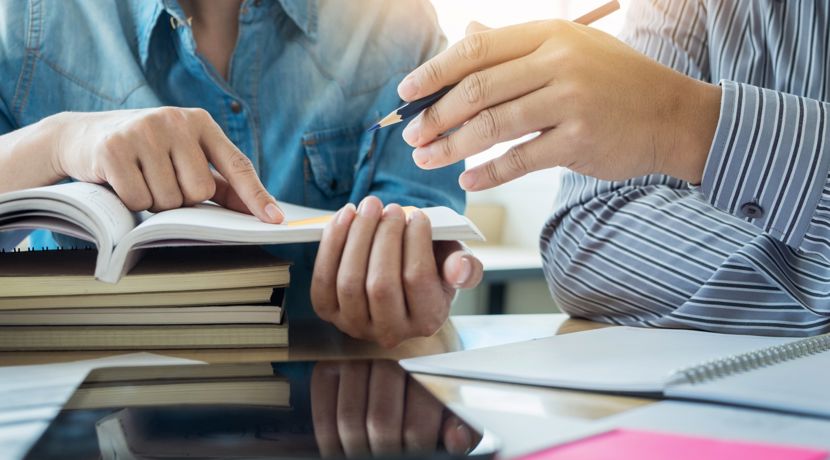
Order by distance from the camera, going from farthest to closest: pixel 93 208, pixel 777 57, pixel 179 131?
pixel 777 57, pixel 179 131, pixel 93 208

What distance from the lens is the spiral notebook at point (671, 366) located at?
1.39ft

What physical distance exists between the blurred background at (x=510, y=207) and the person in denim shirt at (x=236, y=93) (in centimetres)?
93

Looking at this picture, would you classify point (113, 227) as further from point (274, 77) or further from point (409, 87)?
point (274, 77)

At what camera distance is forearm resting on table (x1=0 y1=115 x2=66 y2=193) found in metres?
0.71

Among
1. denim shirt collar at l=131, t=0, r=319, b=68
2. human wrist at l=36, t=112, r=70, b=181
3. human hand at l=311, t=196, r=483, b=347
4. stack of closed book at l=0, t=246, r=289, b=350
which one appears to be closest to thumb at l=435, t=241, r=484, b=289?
human hand at l=311, t=196, r=483, b=347

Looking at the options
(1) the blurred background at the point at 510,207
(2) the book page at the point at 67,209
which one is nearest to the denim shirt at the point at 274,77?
(2) the book page at the point at 67,209

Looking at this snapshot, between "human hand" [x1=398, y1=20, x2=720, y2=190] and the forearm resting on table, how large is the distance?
1.17ft

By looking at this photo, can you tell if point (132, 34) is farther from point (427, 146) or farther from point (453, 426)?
point (453, 426)

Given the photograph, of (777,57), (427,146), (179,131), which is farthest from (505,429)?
(777,57)

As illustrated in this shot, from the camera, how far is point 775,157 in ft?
2.09

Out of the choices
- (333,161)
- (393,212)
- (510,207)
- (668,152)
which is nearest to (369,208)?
(393,212)

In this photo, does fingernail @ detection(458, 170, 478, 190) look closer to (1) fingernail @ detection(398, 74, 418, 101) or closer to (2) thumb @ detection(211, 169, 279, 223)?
(1) fingernail @ detection(398, 74, 418, 101)

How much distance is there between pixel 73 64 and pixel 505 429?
854 mm

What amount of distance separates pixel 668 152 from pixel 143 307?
0.45 metres
